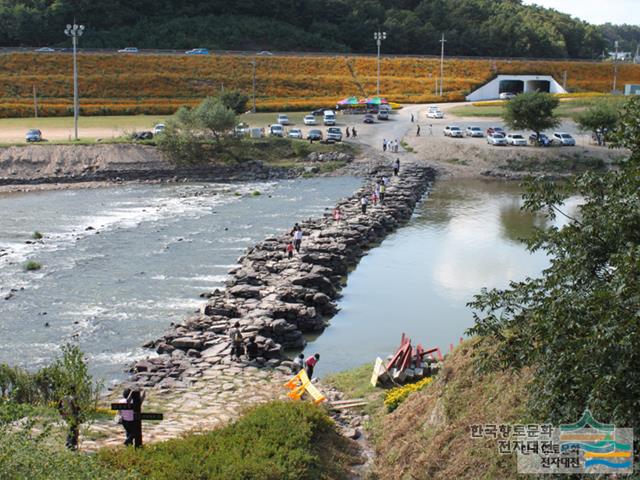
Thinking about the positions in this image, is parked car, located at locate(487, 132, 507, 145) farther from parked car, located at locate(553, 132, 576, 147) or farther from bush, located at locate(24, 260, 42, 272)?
bush, located at locate(24, 260, 42, 272)

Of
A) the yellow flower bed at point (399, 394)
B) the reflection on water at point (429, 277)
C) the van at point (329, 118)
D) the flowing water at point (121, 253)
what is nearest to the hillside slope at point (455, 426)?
the yellow flower bed at point (399, 394)

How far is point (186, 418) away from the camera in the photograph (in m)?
17.9

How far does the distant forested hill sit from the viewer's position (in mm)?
118125

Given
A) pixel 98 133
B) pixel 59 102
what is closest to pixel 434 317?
pixel 98 133

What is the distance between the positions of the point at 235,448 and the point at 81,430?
3726 millimetres

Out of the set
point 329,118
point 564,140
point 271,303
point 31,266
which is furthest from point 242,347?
point 329,118

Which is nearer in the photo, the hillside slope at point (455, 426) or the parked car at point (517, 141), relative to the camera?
the hillside slope at point (455, 426)

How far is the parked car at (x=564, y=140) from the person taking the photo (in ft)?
220

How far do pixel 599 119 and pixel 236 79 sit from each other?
46.9 metres

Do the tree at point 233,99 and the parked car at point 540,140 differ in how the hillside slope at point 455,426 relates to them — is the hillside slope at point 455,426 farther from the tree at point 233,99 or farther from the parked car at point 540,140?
the tree at point 233,99

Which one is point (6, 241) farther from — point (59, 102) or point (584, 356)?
point (59, 102)

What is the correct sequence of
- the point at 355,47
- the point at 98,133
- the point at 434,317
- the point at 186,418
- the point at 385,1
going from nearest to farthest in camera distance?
the point at 186,418
the point at 434,317
the point at 98,133
the point at 355,47
the point at 385,1

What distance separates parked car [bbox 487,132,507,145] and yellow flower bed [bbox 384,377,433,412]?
51346 millimetres

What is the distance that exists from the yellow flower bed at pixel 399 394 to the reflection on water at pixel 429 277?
4626 millimetres
